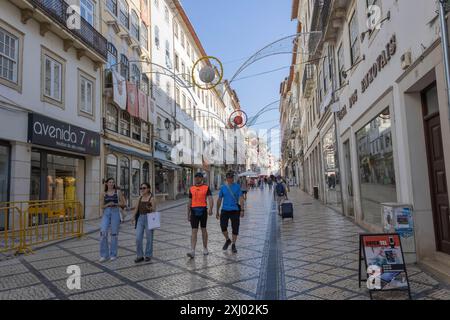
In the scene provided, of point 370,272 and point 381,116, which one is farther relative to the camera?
point 381,116

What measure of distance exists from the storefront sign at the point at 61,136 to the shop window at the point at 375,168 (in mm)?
10354

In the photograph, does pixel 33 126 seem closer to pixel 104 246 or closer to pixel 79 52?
pixel 79 52

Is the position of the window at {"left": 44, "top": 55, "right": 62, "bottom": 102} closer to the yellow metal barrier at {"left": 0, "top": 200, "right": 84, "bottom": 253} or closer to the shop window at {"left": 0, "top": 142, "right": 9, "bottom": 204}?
the shop window at {"left": 0, "top": 142, "right": 9, "bottom": 204}

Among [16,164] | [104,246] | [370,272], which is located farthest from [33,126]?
[370,272]

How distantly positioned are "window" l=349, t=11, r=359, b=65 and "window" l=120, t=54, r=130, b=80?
13062 millimetres

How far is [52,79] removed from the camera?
13.6m

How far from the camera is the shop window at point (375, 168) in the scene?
25.6ft

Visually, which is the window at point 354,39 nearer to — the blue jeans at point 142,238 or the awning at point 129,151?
the blue jeans at point 142,238

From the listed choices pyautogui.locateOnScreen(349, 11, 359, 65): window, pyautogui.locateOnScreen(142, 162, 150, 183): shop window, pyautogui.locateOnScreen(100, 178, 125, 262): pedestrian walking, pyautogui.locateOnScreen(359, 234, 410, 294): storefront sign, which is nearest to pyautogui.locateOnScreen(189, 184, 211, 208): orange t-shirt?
pyautogui.locateOnScreen(100, 178, 125, 262): pedestrian walking

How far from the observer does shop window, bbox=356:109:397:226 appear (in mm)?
7812

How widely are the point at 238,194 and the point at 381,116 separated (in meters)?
3.77

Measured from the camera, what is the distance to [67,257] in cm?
735
